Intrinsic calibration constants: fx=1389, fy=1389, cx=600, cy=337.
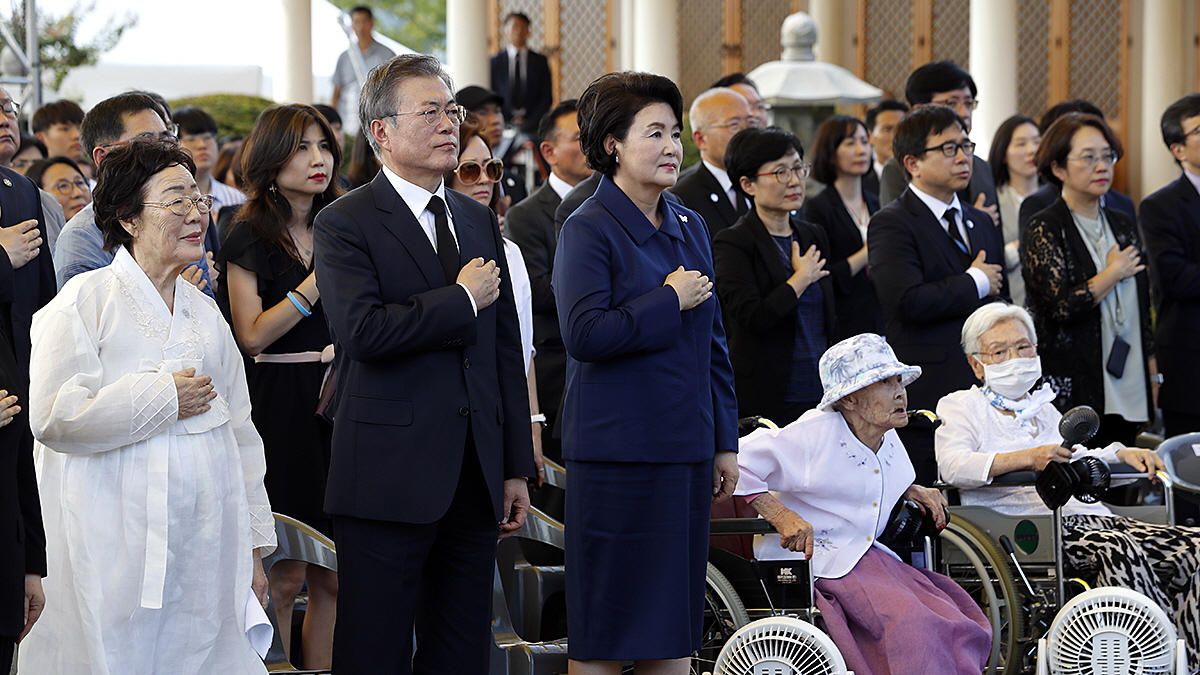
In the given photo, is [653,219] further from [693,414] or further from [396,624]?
[396,624]

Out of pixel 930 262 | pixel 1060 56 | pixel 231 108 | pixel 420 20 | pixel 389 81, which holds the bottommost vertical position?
pixel 930 262

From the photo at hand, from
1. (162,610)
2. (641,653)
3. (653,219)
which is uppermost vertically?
(653,219)

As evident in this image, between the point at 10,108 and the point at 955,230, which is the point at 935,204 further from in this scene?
the point at 10,108

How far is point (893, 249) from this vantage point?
5316 millimetres

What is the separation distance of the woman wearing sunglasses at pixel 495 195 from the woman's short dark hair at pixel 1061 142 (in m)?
2.33

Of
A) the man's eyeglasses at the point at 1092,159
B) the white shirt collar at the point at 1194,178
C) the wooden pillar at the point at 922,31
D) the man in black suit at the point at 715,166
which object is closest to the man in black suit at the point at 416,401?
the man in black suit at the point at 715,166

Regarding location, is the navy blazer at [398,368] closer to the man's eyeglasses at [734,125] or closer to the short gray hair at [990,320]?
the short gray hair at [990,320]

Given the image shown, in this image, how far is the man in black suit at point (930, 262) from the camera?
520 cm

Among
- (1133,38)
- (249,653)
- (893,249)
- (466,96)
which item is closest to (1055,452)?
(893,249)

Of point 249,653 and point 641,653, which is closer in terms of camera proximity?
point 249,653

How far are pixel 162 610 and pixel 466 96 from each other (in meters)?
4.57

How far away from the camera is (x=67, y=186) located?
573 cm

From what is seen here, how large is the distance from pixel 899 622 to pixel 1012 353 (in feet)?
4.46

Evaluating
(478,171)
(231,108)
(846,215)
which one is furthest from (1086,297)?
(231,108)
